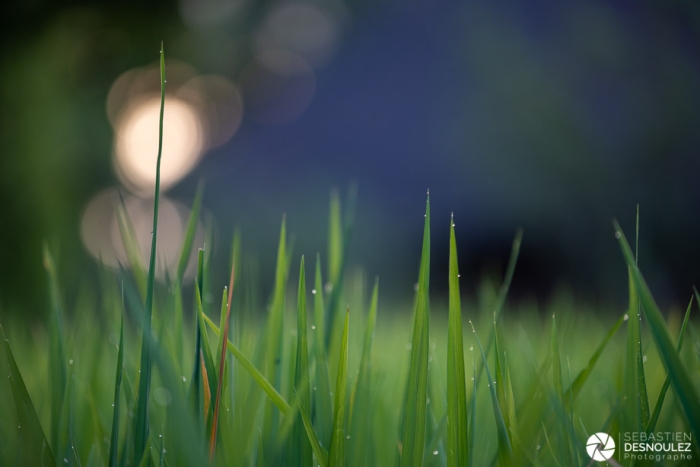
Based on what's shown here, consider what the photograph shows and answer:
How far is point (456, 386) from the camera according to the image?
324 millimetres

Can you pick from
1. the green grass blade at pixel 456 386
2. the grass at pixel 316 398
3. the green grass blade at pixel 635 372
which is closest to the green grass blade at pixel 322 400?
the grass at pixel 316 398

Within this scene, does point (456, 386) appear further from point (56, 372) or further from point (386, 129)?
point (386, 129)

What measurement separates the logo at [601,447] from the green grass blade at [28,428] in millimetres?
372

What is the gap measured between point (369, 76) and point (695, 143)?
2.16 metres

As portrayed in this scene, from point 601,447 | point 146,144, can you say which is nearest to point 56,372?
point 601,447

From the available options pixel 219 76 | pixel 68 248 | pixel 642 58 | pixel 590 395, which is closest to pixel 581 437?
pixel 590 395

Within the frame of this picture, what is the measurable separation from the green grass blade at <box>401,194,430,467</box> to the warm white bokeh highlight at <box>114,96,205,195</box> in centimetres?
304

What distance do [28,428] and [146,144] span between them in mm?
3706

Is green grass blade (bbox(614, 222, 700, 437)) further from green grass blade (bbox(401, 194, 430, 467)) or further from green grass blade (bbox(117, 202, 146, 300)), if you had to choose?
green grass blade (bbox(117, 202, 146, 300))

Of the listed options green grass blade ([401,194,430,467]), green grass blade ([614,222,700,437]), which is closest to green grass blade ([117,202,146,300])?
green grass blade ([401,194,430,467])

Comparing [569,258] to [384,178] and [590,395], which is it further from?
[590,395]

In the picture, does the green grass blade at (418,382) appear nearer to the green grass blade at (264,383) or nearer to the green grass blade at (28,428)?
the green grass blade at (264,383)

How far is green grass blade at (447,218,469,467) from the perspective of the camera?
0.32m

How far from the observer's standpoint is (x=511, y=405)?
0.38 meters
